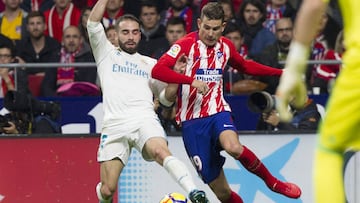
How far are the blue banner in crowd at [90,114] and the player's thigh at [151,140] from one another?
2298 mm

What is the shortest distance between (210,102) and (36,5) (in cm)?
548

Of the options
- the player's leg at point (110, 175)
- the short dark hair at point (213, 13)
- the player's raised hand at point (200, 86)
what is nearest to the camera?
the player's raised hand at point (200, 86)

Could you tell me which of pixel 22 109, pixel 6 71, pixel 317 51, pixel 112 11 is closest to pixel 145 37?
pixel 112 11

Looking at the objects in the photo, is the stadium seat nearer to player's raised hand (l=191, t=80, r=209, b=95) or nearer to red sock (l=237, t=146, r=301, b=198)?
red sock (l=237, t=146, r=301, b=198)

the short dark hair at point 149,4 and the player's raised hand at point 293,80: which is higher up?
the player's raised hand at point 293,80

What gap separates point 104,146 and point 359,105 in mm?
4863

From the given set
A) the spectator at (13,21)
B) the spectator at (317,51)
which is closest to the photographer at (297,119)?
the spectator at (317,51)

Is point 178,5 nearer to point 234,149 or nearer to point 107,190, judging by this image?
point 107,190

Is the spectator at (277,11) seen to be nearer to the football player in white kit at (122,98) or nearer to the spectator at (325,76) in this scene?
the spectator at (325,76)

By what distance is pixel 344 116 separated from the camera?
22.6ft

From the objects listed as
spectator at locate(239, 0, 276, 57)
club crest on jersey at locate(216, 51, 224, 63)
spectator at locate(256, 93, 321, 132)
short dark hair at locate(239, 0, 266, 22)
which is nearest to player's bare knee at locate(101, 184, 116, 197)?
club crest on jersey at locate(216, 51, 224, 63)

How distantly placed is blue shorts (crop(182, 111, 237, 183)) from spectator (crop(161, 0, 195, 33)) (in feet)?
12.6

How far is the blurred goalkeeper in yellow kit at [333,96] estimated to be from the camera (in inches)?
269

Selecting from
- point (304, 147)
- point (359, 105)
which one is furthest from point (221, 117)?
point (359, 105)
